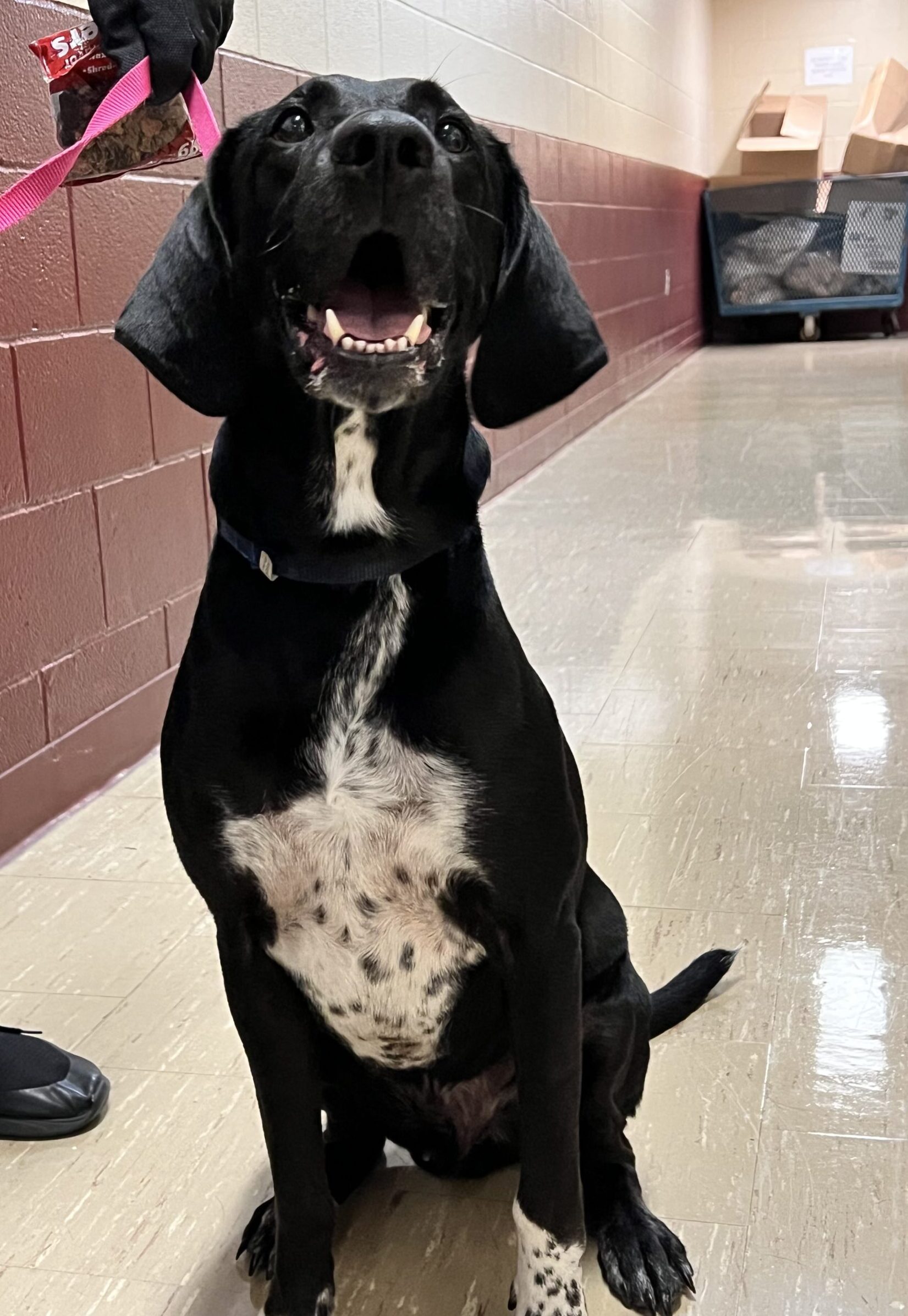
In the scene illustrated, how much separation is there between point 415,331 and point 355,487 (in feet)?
0.54

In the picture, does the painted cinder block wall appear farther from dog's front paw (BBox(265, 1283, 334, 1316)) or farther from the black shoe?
dog's front paw (BBox(265, 1283, 334, 1316))

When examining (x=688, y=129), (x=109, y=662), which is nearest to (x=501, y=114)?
(x=109, y=662)

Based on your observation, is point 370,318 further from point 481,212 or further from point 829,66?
point 829,66

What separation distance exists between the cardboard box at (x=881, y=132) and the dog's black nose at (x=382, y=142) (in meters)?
10.4

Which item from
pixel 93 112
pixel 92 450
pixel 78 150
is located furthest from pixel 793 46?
pixel 78 150

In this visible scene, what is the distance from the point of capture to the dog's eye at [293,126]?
51.0 inches

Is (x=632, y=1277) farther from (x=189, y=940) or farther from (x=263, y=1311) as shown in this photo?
(x=189, y=940)

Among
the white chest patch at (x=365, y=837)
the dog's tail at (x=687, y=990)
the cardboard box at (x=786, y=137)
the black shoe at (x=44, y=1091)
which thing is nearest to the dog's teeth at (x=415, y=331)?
the white chest patch at (x=365, y=837)

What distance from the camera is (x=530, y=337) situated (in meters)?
1.36

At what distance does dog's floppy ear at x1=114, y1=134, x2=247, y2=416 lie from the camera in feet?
4.18

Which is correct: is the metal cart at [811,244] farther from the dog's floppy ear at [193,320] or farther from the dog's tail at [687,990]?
the dog's floppy ear at [193,320]

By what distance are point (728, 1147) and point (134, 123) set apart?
4.39 ft

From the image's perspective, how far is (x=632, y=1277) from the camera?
1.43 meters

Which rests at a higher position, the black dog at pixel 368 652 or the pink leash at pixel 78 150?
the pink leash at pixel 78 150
